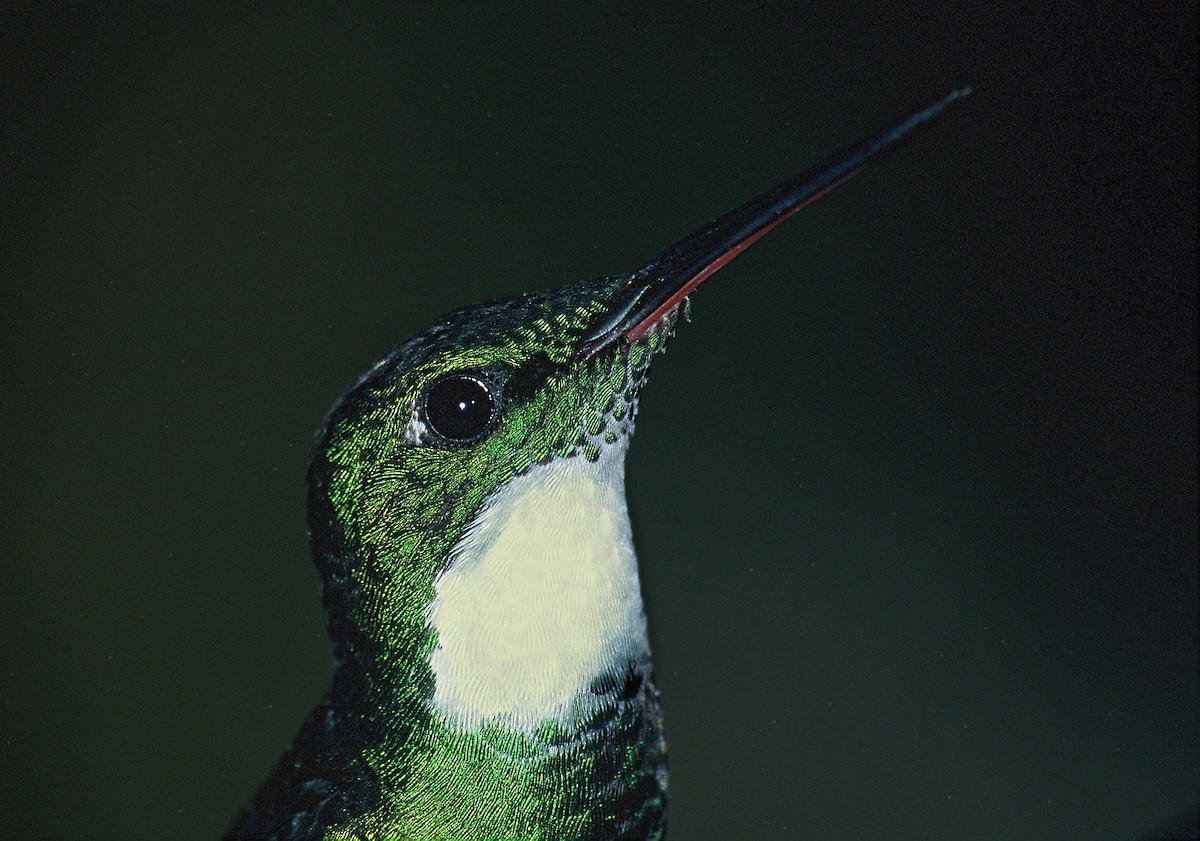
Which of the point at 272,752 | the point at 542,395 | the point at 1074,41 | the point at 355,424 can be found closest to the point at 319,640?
the point at 272,752

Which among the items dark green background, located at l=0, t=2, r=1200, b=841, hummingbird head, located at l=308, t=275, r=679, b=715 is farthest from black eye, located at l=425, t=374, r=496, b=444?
dark green background, located at l=0, t=2, r=1200, b=841

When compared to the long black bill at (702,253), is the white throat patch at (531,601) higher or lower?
lower

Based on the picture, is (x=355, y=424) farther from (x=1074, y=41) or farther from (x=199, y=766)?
(x=1074, y=41)

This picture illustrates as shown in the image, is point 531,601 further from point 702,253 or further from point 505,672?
point 702,253

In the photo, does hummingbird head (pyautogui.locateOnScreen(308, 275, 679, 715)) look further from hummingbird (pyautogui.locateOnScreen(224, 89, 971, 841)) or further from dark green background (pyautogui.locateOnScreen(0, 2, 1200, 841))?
dark green background (pyautogui.locateOnScreen(0, 2, 1200, 841))

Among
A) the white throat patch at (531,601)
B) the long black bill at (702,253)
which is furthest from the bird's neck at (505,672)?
the long black bill at (702,253)

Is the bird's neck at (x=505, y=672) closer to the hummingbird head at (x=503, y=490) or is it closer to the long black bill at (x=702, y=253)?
the hummingbird head at (x=503, y=490)

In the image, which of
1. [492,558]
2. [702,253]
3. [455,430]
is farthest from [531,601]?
[702,253]
